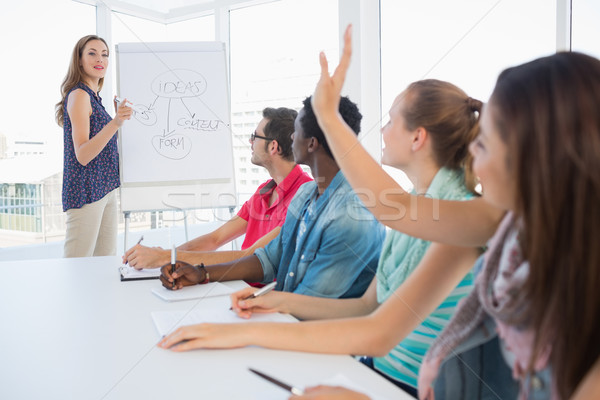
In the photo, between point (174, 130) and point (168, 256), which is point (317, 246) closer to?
point (168, 256)

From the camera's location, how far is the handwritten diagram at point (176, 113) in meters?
2.81

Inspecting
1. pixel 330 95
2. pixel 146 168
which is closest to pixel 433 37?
pixel 146 168

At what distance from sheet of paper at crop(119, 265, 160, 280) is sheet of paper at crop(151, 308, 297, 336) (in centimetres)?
39

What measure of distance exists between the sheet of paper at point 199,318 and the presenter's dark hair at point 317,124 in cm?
65

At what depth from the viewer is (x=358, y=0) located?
10.2 ft

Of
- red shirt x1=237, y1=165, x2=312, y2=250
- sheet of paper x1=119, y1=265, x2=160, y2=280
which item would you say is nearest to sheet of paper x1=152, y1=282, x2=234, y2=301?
sheet of paper x1=119, y1=265, x2=160, y2=280

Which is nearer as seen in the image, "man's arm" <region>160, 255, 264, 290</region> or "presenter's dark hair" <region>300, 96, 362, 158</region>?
"man's arm" <region>160, 255, 264, 290</region>

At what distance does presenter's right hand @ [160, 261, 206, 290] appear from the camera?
1.31 m

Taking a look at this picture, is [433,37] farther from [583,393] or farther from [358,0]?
[583,393]

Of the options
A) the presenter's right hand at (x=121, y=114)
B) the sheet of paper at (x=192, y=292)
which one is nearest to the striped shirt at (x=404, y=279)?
the sheet of paper at (x=192, y=292)

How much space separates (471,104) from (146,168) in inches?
82.7

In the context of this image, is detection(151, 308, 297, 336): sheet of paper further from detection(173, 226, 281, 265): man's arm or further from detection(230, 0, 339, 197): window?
detection(230, 0, 339, 197): window

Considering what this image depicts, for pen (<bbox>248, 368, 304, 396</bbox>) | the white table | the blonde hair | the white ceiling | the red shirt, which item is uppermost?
the white ceiling

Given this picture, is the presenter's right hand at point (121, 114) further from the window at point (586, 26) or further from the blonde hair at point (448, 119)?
the window at point (586, 26)
